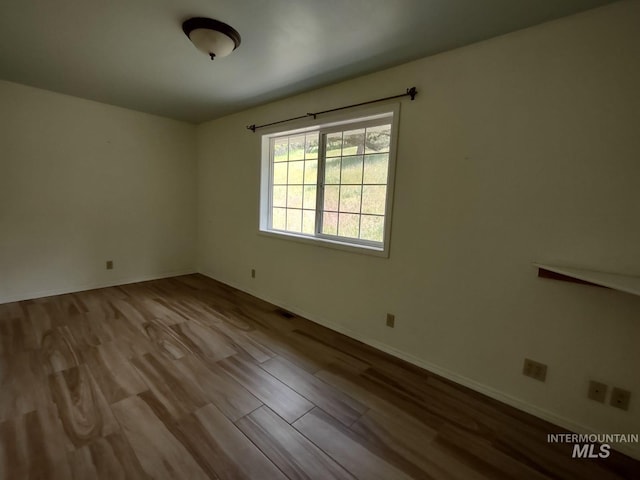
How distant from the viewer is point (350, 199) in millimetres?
2641

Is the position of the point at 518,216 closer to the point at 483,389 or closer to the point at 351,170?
the point at 483,389

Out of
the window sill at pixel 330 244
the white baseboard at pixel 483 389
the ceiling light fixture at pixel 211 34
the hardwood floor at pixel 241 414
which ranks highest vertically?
the ceiling light fixture at pixel 211 34

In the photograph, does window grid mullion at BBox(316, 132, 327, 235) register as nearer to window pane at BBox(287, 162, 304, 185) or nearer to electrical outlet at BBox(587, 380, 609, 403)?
window pane at BBox(287, 162, 304, 185)

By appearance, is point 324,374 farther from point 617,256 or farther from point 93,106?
point 93,106

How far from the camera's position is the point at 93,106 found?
3.35 m

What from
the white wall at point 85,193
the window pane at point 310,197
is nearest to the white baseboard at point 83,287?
the white wall at point 85,193

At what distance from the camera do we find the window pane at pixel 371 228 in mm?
2463

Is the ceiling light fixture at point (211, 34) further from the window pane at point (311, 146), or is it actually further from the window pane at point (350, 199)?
the window pane at point (350, 199)

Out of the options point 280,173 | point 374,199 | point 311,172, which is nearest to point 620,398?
point 374,199

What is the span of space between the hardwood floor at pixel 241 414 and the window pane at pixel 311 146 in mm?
1845

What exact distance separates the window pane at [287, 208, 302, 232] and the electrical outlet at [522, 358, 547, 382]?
227 centimetres

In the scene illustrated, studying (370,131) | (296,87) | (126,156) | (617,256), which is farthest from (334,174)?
(126,156)

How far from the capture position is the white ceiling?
1555 millimetres

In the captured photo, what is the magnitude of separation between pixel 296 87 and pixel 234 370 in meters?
2.52
